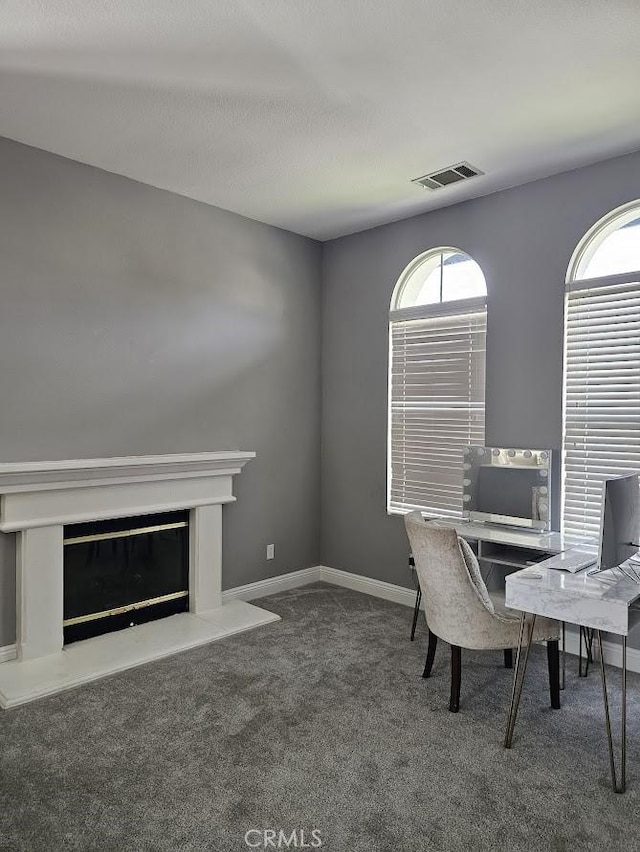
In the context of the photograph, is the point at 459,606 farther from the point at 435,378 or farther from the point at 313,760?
the point at 435,378

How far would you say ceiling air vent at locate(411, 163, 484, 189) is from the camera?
3285mm

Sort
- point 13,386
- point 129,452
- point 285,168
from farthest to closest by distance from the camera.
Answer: point 129,452 → point 285,168 → point 13,386

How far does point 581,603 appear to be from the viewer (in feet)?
7.13

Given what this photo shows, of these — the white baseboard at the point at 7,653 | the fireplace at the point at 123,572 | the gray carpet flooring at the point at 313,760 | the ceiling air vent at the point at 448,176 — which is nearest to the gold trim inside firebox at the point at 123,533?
the fireplace at the point at 123,572

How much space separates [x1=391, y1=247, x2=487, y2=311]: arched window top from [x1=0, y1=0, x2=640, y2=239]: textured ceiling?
1.63 ft

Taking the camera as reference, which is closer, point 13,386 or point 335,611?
point 13,386

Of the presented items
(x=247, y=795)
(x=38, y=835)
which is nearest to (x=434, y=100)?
(x=247, y=795)

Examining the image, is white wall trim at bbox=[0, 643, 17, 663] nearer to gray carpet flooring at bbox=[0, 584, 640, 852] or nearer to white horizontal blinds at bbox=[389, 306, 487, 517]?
gray carpet flooring at bbox=[0, 584, 640, 852]

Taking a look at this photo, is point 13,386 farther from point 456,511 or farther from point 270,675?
point 456,511

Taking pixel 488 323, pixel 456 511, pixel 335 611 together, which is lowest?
pixel 335 611

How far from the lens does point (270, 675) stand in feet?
9.80

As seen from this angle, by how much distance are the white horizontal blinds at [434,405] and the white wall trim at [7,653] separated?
8.46ft

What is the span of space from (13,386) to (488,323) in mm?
2814

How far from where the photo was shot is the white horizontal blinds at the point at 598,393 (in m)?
3.09
